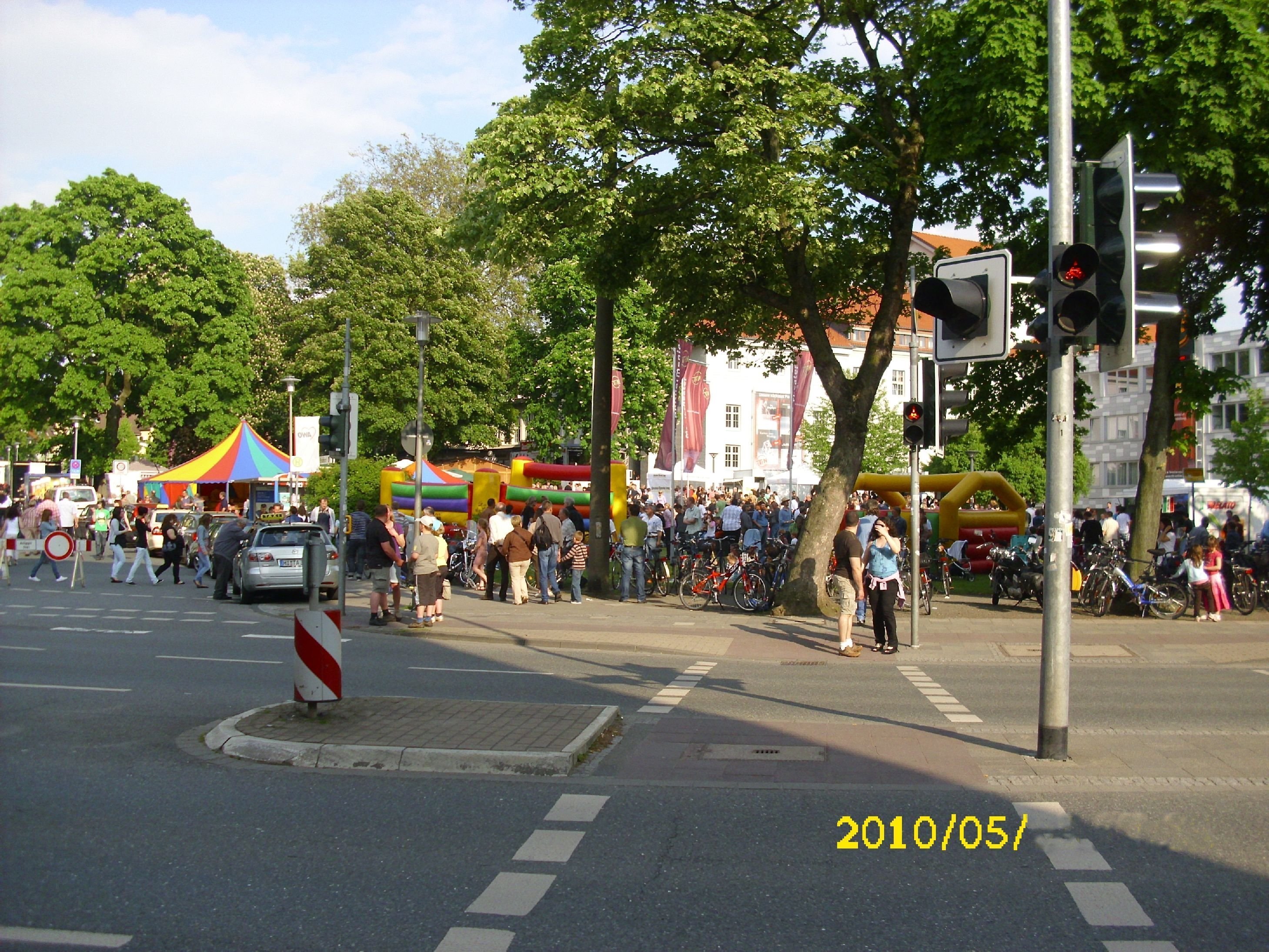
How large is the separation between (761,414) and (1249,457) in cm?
2108

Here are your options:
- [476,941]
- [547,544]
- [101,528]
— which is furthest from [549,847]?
[101,528]

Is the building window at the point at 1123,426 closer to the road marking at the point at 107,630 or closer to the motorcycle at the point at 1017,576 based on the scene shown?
the motorcycle at the point at 1017,576

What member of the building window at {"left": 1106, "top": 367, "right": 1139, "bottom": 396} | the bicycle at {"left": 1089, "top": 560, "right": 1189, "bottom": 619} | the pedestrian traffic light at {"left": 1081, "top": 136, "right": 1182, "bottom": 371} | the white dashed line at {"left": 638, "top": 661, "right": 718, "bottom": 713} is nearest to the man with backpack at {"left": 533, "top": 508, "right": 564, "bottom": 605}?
the white dashed line at {"left": 638, "top": 661, "right": 718, "bottom": 713}

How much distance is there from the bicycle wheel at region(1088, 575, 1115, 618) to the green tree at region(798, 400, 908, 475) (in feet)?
136

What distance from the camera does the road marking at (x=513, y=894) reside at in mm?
5242

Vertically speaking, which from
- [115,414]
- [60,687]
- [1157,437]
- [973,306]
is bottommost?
[60,687]

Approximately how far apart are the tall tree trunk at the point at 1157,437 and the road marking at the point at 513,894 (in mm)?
18938

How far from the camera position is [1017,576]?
2238 centimetres

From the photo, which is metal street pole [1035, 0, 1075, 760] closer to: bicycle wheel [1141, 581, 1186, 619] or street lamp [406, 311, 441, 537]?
street lamp [406, 311, 441, 537]

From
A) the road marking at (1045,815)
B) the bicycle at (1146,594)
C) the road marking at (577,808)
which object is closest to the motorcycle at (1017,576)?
the bicycle at (1146,594)

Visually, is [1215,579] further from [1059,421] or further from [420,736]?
[420,736]

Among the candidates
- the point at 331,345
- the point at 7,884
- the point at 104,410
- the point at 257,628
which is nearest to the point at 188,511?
the point at 331,345

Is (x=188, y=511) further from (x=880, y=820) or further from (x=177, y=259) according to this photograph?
(x=880, y=820)

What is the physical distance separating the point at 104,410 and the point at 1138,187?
5309 cm
